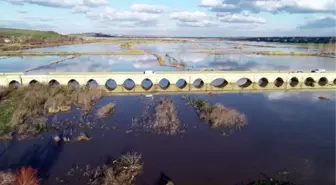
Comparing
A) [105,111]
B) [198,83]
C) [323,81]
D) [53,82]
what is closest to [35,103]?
[105,111]

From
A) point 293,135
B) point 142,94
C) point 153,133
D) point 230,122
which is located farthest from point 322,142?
point 142,94

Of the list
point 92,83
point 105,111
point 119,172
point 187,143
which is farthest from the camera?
point 92,83

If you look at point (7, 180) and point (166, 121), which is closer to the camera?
point (7, 180)

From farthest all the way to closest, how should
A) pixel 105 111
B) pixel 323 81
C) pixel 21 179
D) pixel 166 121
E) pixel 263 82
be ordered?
pixel 323 81, pixel 263 82, pixel 105 111, pixel 166 121, pixel 21 179

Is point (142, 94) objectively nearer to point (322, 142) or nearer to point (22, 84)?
point (22, 84)

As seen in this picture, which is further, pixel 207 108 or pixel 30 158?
pixel 207 108

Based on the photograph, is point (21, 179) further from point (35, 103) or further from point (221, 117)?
point (221, 117)

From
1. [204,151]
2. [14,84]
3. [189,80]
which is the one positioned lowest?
[204,151]
